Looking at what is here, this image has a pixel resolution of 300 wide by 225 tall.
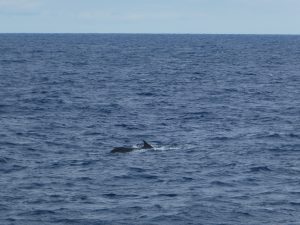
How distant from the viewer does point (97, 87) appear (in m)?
88.1

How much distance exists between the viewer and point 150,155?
43.8m

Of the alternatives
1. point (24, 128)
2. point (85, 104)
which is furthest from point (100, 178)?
point (85, 104)

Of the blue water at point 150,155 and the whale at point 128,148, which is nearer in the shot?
the blue water at point 150,155

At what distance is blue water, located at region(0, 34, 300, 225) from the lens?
30906 mm

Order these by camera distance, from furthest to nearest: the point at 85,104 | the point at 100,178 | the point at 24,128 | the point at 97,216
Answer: the point at 85,104
the point at 24,128
the point at 100,178
the point at 97,216

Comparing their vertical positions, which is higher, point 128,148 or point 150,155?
point 128,148

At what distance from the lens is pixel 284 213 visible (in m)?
30.6

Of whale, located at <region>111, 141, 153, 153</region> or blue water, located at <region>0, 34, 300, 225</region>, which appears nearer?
blue water, located at <region>0, 34, 300, 225</region>

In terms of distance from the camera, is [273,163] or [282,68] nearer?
[273,163]

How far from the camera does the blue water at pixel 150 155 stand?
30.9 meters

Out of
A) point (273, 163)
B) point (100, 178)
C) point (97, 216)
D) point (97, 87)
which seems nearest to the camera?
point (97, 216)

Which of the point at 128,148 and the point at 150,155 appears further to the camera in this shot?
the point at 128,148

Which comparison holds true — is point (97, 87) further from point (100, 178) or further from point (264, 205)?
point (264, 205)

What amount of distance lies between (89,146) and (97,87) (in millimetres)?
42023
